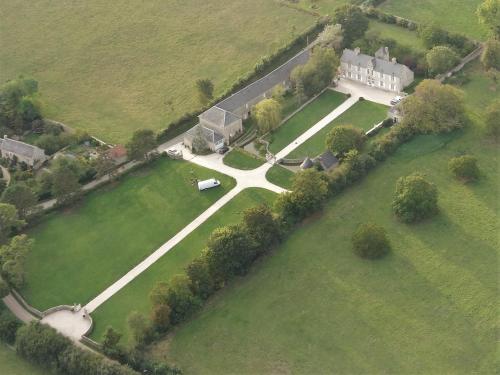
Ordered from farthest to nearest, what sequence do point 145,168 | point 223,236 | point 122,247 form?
point 145,168 → point 122,247 → point 223,236

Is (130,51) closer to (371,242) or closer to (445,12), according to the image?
(445,12)

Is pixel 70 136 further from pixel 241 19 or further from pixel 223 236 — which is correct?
pixel 241 19

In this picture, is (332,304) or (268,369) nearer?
(268,369)

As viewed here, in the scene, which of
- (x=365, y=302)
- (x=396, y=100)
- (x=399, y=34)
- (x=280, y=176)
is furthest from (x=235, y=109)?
(x=365, y=302)

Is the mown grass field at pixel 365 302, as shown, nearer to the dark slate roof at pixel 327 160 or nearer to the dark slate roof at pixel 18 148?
the dark slate roof at pixel 327 160

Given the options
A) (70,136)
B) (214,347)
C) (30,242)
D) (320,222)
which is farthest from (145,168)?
(214,347)

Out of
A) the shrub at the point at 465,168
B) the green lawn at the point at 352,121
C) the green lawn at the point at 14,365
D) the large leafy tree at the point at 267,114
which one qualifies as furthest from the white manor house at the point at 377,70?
the green lawn at the point at 14,365

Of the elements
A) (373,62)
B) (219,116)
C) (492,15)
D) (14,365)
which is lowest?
(14,365)
